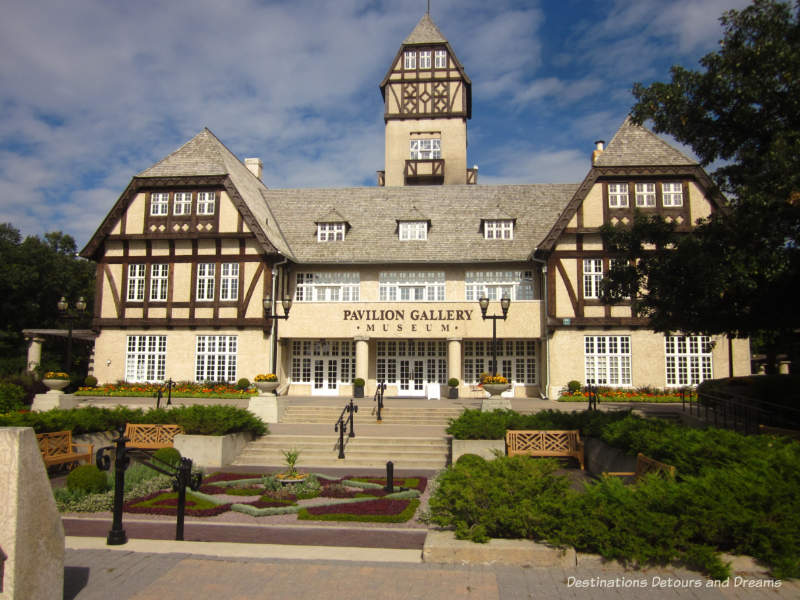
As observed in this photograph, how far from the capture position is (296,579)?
6.48 metres

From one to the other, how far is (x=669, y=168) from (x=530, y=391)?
12082mm

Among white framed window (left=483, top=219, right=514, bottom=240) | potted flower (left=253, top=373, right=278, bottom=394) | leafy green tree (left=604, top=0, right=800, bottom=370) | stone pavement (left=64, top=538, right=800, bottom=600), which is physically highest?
white framed window (left=483, top=219, right=514, bottom=240)

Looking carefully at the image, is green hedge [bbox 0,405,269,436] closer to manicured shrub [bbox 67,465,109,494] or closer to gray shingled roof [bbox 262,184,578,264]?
manicured shrub [bbox 67,465,109,494]

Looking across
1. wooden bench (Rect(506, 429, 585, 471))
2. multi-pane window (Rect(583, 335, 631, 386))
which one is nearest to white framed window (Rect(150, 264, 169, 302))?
multi-pane window (Rect(583, 335, 631, 386))

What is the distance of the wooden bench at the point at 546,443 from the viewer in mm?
14992

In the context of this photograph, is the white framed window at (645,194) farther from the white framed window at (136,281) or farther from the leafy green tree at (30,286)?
the leafy green tree at (30,286)

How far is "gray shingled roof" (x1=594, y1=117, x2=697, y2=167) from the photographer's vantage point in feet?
89.5

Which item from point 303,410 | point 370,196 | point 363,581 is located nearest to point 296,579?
point 363,581

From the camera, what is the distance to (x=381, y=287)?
30109 mm

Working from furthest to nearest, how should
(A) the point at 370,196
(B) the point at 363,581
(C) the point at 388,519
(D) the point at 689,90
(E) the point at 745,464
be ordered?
(A) the point at 370,196 < (D) the point at 689,90 < (C) the point at 388,519 < (E) the point at 745,464 < (B) the point at 363,581

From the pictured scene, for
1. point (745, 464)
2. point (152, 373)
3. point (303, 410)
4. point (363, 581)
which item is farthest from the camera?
point (152, 373)

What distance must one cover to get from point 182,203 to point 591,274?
65.1 feet

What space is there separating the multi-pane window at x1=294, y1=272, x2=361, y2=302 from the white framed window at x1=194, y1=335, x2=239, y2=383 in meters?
4.11

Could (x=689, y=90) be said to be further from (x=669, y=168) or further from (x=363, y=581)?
(x=669, y=168)
